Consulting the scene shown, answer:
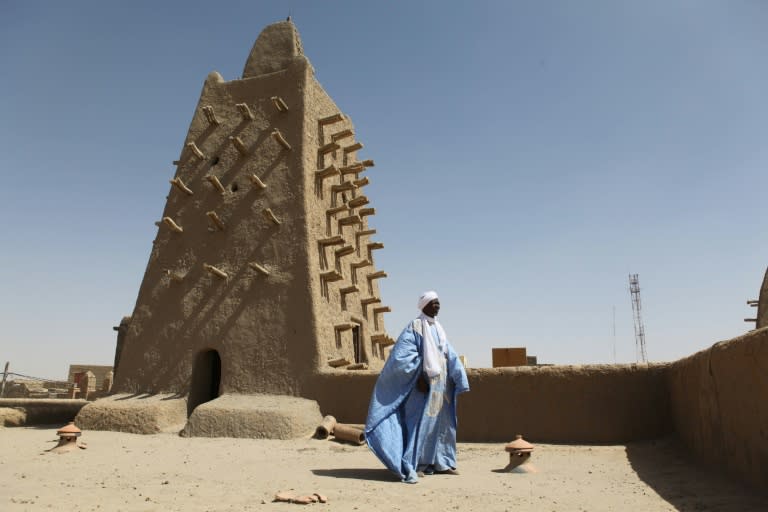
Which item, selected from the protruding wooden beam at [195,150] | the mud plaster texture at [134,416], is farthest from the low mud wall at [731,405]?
the protruding wooden beam at [195,150]

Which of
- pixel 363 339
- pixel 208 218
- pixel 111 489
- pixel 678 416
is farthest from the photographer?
pixel 363 339

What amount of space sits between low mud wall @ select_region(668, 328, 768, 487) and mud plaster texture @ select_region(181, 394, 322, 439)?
18.0ft

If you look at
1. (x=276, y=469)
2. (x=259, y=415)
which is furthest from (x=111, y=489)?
(x=259, y=415)

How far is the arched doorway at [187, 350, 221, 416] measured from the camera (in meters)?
11.5

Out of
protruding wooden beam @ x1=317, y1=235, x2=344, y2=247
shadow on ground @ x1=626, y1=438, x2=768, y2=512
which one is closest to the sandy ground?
shadow on ground @ x1=626, y1=438, x2=768, y2=512

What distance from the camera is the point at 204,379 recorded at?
12039mm

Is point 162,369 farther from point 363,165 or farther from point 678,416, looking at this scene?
point 678,416

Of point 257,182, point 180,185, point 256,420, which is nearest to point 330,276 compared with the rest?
point 257,182

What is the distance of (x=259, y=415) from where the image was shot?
938 centimetres

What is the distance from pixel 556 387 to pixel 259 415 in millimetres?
4624

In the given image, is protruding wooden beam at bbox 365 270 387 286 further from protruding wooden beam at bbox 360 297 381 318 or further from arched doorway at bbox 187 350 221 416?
arched doorway at bbox 187 350 221 416

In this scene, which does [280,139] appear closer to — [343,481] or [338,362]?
[338,362]

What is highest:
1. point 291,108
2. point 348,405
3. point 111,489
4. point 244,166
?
point 291,108

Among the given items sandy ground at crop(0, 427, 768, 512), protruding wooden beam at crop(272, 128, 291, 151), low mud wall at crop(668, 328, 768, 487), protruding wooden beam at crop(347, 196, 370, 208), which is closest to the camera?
low mud wall at crop(668, 328, 768, 487)
